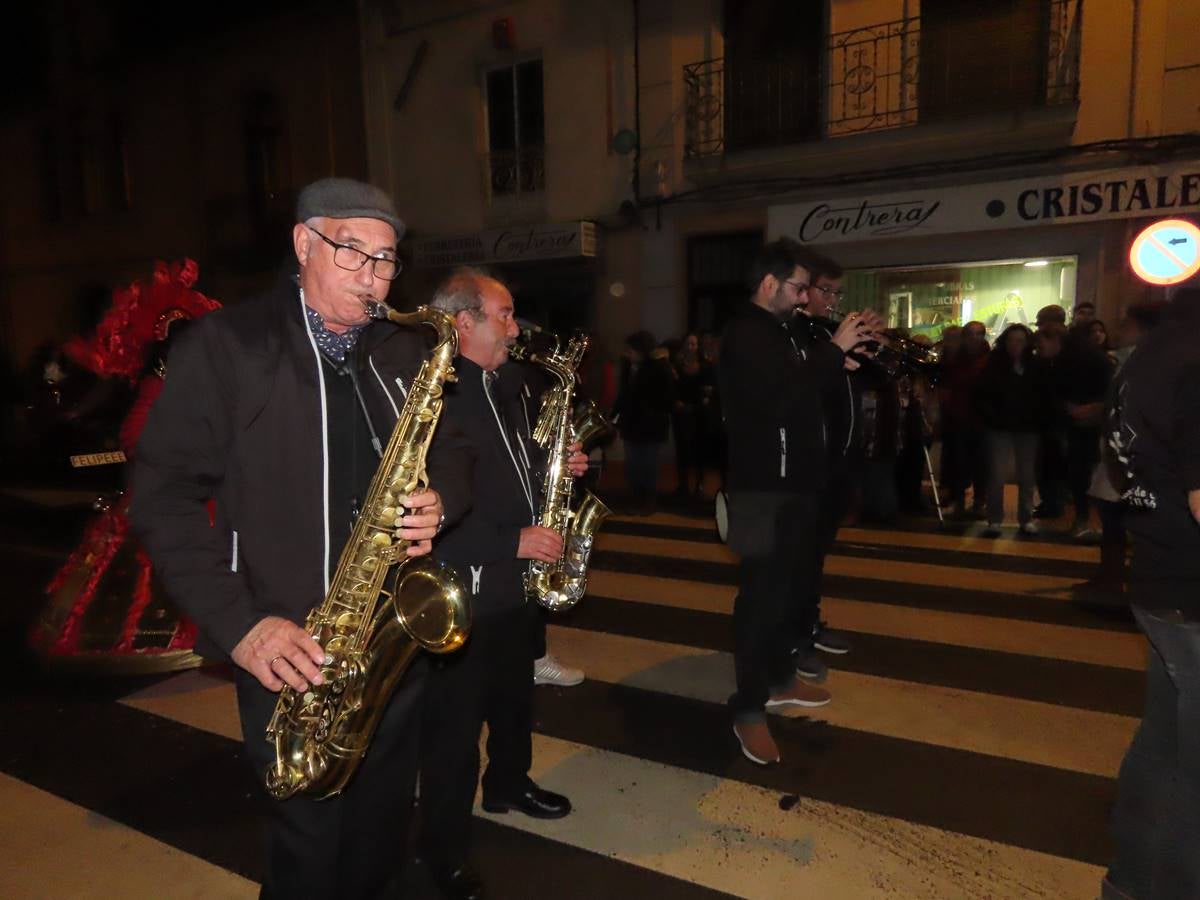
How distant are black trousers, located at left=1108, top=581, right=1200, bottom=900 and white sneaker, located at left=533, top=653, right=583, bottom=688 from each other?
2616 mm

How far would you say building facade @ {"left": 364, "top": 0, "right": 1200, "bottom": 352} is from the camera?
9930 mm

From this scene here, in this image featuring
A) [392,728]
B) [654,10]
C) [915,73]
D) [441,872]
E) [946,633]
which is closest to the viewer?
[392,728]

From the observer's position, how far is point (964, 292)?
37.1 ft

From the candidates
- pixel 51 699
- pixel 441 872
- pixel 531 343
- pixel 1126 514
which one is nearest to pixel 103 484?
pixel 51 699

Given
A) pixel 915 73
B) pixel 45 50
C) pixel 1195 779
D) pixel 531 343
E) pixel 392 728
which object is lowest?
pixel 1195 779

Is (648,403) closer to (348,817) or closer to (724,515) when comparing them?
(724,515)

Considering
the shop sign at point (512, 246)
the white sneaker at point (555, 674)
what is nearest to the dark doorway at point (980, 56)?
the shop sign at point (512, 246)

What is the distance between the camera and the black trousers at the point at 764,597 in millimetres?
3459

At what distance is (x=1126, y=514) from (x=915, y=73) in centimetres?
1044

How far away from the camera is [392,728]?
2137 millimetres

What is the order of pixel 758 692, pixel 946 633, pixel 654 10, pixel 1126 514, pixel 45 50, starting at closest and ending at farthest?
pixel 1126 514 < pixel 758 692 < pixel 946 633 < pixel 654 10 < pixel 45 50

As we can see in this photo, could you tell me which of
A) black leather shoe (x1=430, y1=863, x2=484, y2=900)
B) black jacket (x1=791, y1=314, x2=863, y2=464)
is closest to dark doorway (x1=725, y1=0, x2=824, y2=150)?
black jacket (x1=791, y1=314, x2=863, y2=464)

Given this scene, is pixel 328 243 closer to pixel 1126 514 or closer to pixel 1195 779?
pixel 1126 514

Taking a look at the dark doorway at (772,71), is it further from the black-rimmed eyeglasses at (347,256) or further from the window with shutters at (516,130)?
the black-rimmed eyeglasses at (347,256)
